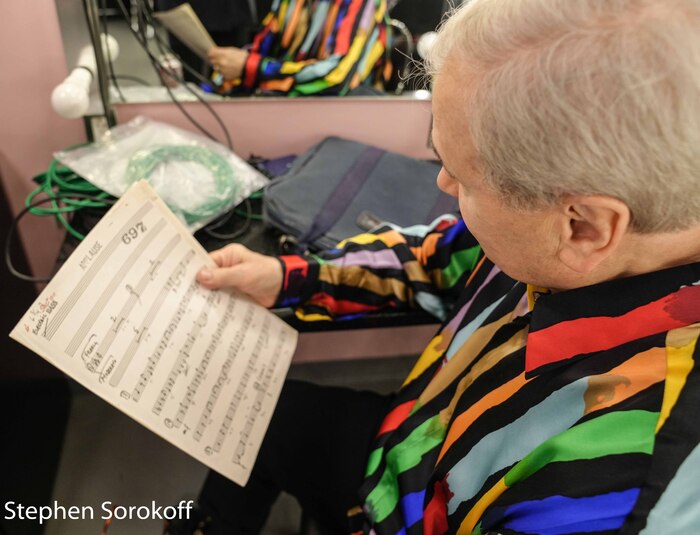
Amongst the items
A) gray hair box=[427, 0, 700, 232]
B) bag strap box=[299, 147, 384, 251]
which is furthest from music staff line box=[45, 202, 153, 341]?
gray hair box=[427, 0, 700, 232]

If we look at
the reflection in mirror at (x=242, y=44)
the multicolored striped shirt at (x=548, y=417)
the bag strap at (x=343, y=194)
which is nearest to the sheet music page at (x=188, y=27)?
the reflection in mirror at (x=242, y=44)

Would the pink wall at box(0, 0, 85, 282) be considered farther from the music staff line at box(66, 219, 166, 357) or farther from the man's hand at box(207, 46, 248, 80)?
the music staff line at box(66, 219, 166, 357)

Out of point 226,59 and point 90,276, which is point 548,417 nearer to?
point 90,276

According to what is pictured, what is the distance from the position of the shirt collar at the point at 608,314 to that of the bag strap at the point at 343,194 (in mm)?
532

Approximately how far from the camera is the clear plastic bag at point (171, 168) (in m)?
0.98

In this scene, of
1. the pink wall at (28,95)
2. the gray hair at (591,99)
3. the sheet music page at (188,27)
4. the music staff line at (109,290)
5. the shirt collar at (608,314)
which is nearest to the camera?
the gray hair at (591,99)

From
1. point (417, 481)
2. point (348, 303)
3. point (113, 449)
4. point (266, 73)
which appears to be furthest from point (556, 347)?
point (113, 449)

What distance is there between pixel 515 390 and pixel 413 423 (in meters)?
0.21

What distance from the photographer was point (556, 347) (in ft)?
1.77

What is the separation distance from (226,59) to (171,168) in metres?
0.30

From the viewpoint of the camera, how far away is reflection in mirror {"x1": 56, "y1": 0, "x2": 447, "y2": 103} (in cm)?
108

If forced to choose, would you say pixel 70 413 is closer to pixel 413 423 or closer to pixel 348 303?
pixel 348 303

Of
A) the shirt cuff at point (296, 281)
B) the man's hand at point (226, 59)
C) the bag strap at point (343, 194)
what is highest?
the man's hand at point (226, 59)

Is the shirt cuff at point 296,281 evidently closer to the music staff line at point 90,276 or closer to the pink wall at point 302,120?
the music staff line at point 90,276
